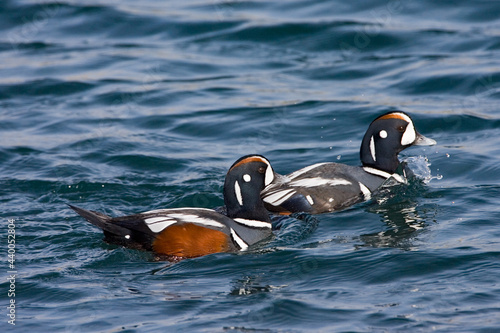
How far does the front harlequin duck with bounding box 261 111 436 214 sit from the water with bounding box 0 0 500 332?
246mm

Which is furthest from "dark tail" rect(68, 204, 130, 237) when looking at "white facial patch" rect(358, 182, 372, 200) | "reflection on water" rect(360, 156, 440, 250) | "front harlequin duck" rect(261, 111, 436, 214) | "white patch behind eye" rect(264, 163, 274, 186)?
"white facial patch" rect(358, 182, 372, 200)

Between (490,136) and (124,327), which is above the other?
(490,136)

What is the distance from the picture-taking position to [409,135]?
1065 centimetres

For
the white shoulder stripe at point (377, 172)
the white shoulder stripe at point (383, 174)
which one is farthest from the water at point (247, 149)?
the white shoulder stripe at point (377, 172)

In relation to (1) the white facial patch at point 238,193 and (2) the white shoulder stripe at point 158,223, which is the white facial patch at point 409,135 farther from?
(2) the white shoulder stripe at point 158,223

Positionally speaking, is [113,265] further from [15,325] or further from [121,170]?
[121,170]

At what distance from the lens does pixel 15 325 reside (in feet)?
23.4

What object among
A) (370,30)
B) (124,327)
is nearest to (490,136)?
(370,30)

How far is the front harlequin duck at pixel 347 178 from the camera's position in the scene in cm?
991

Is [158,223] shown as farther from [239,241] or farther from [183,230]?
[239,241]

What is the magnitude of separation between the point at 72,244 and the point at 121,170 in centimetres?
300

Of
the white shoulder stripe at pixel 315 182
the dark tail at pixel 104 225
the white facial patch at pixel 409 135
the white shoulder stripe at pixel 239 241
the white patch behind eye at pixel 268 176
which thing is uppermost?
the white facial patch at pixel 409 135

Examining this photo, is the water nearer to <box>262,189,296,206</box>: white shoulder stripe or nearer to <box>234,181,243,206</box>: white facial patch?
<box>262,189,296,206</box>: white shoulder stripe

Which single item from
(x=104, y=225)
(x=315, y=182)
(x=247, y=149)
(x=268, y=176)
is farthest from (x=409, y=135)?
(x=104, y=225)
